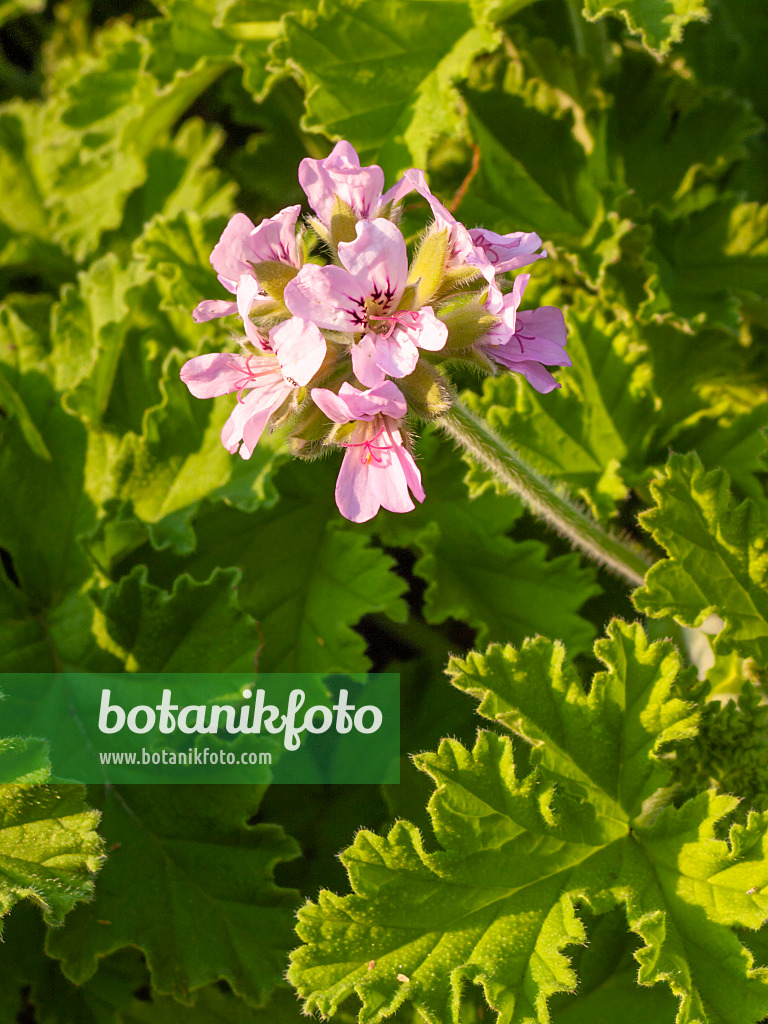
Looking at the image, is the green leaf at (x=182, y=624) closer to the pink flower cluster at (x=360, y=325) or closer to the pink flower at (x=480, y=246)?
the pink flower cluster at (x=360, y=325)

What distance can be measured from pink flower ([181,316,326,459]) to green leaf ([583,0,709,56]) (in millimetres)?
1304

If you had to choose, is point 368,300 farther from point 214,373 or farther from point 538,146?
point 538,146

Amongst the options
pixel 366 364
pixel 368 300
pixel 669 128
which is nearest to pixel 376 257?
pixel 368 300

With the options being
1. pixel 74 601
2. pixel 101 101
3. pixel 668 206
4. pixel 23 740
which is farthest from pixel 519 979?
pixel 101 101

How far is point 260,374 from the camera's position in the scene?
1.97m

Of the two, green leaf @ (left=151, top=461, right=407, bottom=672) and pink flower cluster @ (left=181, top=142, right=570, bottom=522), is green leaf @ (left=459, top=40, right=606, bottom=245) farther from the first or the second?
pink flower cluster @ (left=181, top=142, right=570, bottom=522)

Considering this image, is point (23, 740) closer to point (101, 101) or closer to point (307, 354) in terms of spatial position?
point (307, 354)

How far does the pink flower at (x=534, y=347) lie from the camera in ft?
6.47

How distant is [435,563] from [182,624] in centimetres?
74

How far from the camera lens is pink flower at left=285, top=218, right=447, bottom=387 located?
174 centimetres

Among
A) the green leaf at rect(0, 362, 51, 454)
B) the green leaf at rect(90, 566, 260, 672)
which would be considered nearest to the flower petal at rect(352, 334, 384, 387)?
the green leaf at rect(90, 566, 260, 672)

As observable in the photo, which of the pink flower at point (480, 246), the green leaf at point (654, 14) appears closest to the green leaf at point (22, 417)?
the pink flower at point (480, 246)

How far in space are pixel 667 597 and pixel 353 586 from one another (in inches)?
34.8

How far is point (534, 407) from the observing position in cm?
286
